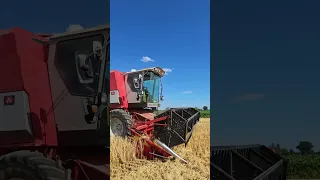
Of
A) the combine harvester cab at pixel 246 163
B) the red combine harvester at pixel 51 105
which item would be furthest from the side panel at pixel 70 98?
the combine harvester cab at pixel 246 163

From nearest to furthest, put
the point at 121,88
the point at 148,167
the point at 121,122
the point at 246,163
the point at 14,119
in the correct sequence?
the point at 14,119 → the point at 246,163 → the point at 148,167 → the point at 121,122 → the point at 121,88

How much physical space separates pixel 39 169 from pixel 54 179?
0.13 metres

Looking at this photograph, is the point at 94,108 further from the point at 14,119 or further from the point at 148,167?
the point at 148,167

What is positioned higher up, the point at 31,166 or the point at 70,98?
the point at 70,98

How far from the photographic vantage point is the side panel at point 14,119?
2.19 meters

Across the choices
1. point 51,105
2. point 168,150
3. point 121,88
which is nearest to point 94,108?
point 51,105

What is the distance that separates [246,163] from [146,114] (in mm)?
3627

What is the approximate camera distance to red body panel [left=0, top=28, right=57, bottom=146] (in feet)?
7.24

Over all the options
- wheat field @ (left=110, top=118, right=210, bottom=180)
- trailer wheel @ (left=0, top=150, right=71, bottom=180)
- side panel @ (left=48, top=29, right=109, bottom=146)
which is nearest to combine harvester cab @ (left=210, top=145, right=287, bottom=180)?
wheat field @ (left=110, top=118, right=210, bottom=180)

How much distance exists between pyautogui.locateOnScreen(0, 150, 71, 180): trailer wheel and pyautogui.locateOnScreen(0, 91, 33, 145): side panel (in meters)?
0.11

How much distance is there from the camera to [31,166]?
2.24 m

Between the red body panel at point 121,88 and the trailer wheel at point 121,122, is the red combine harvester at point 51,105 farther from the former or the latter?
the red body panel at point 121,88

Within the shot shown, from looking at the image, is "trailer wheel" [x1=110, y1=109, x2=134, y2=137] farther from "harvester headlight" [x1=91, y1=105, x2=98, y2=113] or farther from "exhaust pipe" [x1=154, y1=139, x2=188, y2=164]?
"harvester headlight" [x1=91, y1=105, x2=98, y2=113]

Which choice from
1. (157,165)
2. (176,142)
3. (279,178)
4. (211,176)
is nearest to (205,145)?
(176,142)
